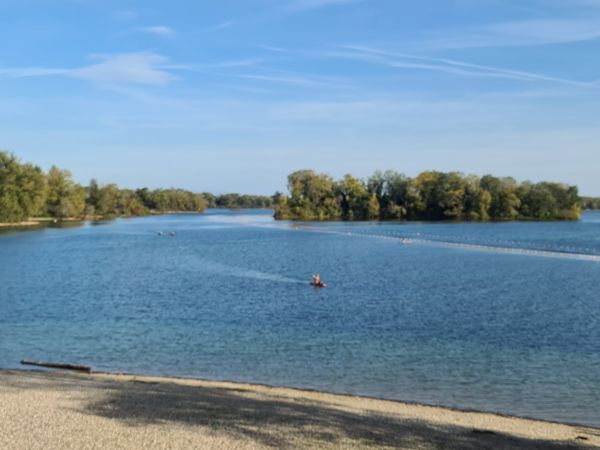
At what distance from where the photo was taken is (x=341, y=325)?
97.4 ft

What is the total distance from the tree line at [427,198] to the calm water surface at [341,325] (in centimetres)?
11078

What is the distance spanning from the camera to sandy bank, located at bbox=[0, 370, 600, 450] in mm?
11625

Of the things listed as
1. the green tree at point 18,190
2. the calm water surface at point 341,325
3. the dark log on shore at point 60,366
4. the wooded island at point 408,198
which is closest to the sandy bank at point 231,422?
the calm water surface at point 341,325

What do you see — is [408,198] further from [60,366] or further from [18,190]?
[60,366]

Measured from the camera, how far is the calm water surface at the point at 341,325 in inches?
792

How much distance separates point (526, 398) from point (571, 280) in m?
32.5

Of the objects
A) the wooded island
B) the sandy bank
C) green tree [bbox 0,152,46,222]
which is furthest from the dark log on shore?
the wooded island

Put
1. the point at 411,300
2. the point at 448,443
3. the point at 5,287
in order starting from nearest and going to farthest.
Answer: the point at 448,443 → the point at 411,300 → the point at 5,287

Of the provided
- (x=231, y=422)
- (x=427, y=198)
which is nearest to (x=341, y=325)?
(x=231, y=422)

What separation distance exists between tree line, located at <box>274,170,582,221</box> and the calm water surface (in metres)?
111

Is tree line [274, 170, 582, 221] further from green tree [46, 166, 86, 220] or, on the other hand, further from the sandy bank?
the sandy bank

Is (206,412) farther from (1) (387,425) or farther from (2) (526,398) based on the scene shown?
(2) (526,398)

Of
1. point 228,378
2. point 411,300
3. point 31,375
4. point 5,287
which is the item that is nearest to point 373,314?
point 411,300

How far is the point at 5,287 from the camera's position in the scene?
43719 mm
